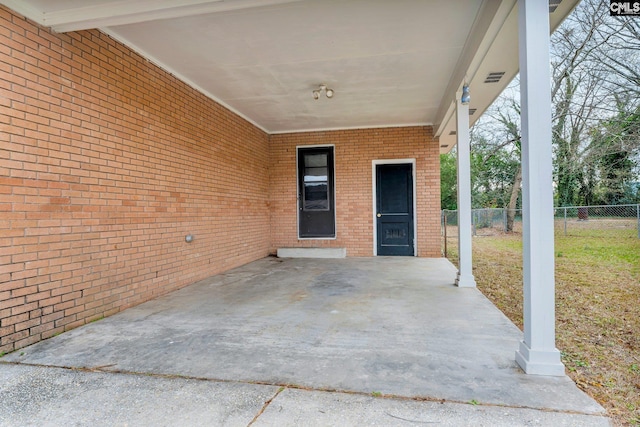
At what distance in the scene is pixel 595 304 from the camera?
416cm

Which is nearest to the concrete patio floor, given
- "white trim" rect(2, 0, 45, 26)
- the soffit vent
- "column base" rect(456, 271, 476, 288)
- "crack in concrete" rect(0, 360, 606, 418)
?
"crack in concrete" rect(0, 360, 606, 418)

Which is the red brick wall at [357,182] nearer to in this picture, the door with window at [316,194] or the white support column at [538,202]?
the door with window at [316,194]

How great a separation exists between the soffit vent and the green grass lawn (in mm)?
2970

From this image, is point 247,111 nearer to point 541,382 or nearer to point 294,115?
point 294,115

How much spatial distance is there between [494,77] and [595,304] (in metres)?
3.14

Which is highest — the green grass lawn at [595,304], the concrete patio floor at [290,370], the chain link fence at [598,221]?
the chain link fence at [598,221]

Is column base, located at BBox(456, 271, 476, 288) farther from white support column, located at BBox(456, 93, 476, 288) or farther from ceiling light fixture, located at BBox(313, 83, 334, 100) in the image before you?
ceiling light fixture, located at BBox(313, 83, 334, 100)

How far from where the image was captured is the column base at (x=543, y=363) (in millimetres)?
2064

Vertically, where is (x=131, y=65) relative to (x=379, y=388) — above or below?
above

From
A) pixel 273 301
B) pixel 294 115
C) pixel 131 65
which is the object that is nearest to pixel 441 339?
pixel 273 301

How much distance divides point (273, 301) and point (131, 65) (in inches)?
125

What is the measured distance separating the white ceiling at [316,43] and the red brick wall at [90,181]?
1.04ft

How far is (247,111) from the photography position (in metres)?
6.45

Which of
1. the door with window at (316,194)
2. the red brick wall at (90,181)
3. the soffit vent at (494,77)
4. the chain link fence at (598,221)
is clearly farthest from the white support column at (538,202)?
the door with window at (316,194)
